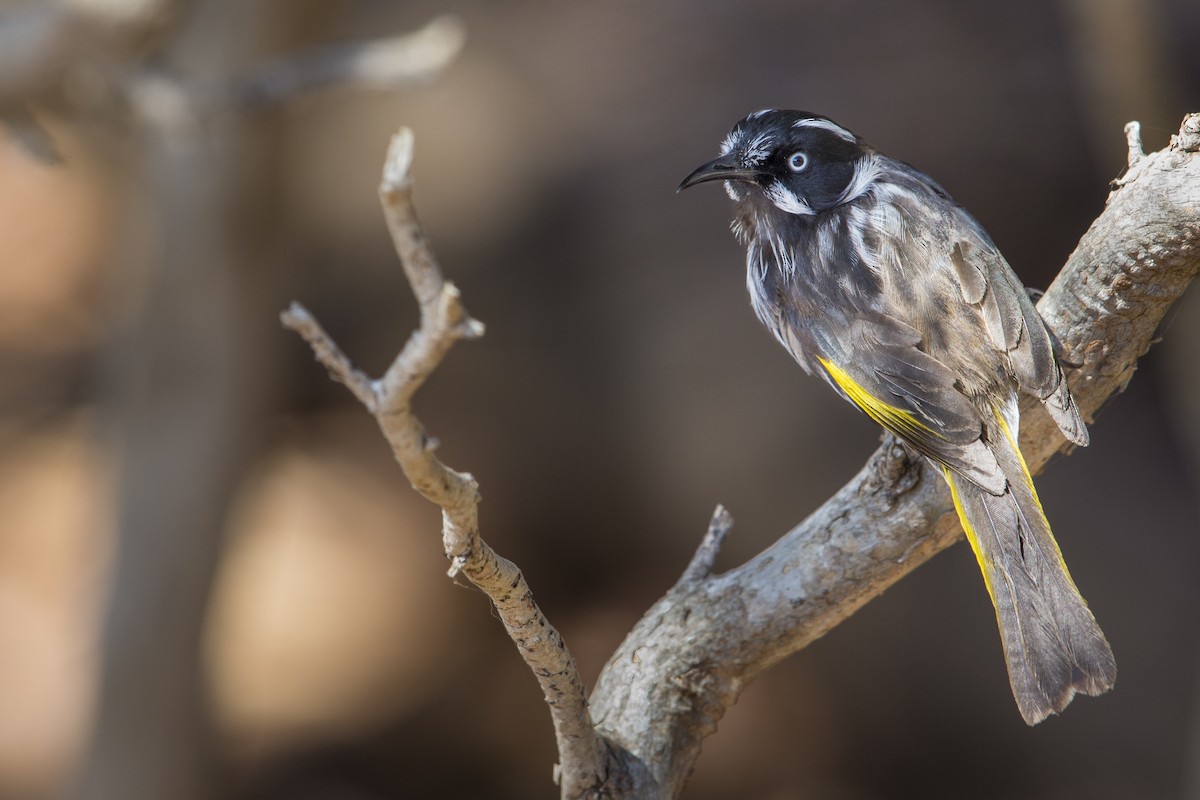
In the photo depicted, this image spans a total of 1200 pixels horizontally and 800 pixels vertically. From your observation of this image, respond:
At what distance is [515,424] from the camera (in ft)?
22.0

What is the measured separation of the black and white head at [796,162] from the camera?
2.44m

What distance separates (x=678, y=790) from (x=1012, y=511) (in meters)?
0.81

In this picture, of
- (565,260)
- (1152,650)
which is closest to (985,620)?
(1152,650)

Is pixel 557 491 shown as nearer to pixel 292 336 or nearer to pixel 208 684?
pixel 292 336

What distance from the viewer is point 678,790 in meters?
2.21

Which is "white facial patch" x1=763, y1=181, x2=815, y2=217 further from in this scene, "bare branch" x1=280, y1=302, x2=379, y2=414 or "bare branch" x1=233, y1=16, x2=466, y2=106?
"bare branch" x1=280, y1=302, x2=379, y2=414

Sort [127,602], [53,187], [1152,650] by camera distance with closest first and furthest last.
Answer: [127,602] < [1152,650] < [53,187]

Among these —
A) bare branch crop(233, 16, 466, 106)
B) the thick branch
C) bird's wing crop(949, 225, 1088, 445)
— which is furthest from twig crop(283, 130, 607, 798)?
bare branch crop(233, 16, 466, 106)

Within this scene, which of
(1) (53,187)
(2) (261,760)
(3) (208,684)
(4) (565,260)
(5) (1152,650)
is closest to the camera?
(3) (208,684)

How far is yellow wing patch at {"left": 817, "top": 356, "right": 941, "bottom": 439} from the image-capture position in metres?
2.08

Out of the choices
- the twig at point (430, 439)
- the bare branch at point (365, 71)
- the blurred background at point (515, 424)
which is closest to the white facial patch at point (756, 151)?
the twig at point (430, 439)

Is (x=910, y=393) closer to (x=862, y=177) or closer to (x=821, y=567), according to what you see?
(x=821, y=567)

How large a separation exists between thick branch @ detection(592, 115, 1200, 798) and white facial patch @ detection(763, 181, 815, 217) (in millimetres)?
554

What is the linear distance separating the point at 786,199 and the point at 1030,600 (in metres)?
0.99
